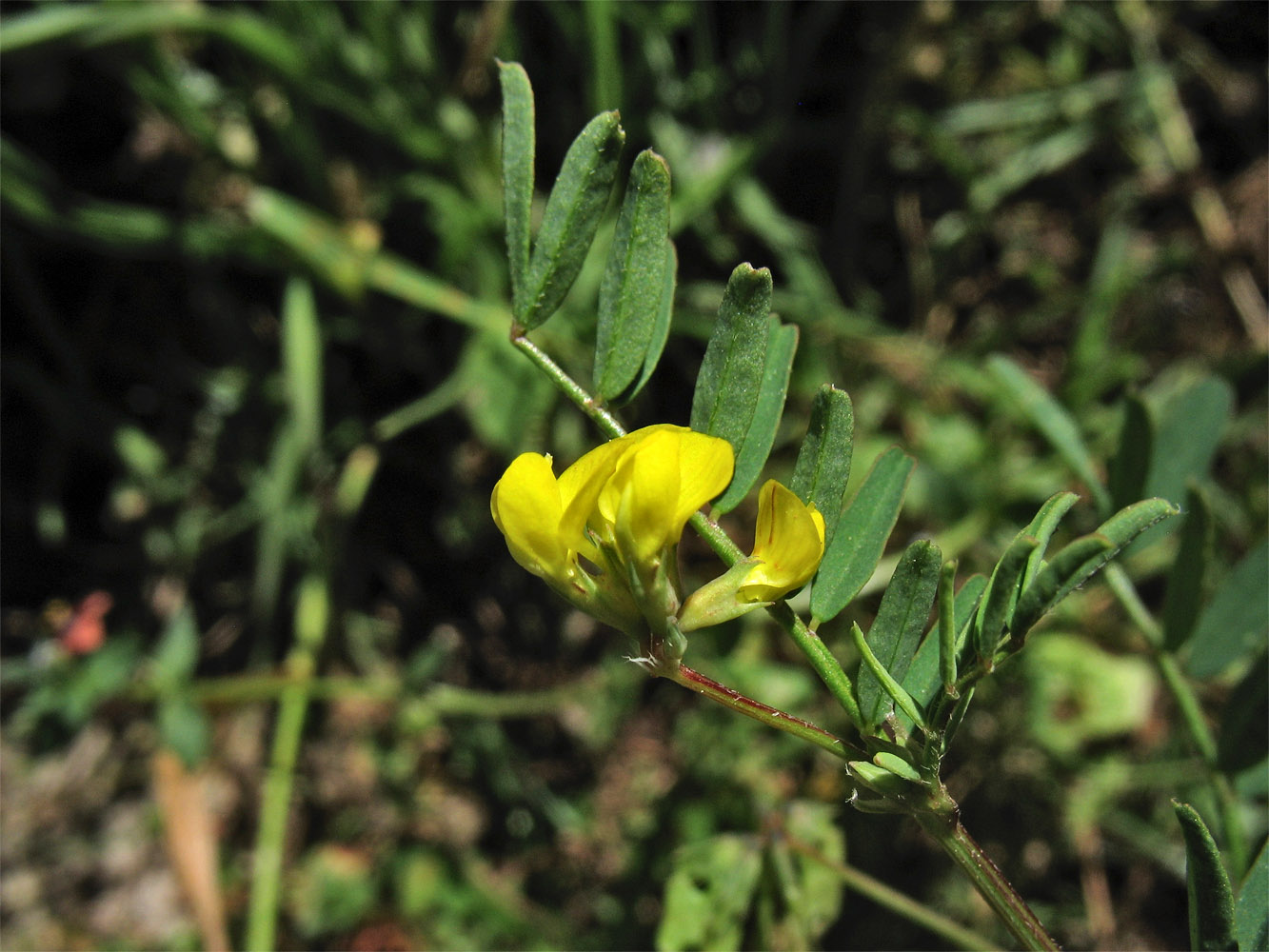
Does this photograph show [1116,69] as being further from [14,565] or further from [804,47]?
[14,565]

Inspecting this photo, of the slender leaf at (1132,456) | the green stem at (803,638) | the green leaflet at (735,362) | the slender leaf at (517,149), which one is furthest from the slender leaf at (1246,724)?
the slender leaf at (517,149)

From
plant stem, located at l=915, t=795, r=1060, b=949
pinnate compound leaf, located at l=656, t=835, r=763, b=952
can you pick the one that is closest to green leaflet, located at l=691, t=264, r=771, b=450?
plant stem, located at l=915, t=795, r=1060, b=949

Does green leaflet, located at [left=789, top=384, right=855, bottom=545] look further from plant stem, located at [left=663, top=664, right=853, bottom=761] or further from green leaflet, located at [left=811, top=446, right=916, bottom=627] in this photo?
plant stem, located at [left=663, top=664, right=853, bottom=761]

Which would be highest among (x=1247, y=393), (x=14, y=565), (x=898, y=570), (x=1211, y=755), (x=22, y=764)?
(x=898, y=570)

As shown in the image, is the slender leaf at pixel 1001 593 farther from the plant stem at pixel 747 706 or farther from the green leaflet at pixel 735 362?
the green leaflet at pixel 735 362

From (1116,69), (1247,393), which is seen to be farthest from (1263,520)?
(1116,69)
